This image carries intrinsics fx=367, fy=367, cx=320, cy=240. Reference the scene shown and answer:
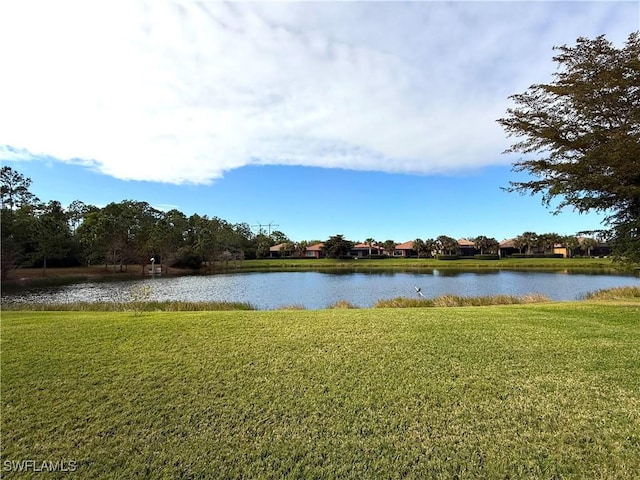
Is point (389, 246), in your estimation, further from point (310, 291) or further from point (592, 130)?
point (592, 130)

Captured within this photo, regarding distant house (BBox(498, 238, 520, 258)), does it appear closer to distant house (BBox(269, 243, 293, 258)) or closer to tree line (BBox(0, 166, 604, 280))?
tree line (BBox(0, 166, 604, 280))

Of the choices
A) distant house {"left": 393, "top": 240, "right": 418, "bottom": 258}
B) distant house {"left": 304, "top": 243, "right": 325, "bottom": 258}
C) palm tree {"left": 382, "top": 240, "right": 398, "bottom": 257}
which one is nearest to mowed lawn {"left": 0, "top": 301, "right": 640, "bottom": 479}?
distant house {"left": 304, "top": 243, "right": 325, "bottom": 258}

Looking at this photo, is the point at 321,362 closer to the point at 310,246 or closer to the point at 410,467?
the point at 410,467

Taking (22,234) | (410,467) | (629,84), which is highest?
(629,84)

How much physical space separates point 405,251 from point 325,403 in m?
78.6

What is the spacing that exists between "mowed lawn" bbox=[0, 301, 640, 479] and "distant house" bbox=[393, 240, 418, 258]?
74594mm

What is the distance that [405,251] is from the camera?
80.2 meters

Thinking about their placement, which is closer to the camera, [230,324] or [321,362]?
[321,362]

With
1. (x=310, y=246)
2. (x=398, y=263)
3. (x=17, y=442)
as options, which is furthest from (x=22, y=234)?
(x=310, y=246)

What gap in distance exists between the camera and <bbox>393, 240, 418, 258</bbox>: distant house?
79.8 m

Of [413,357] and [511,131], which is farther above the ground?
[511,131]

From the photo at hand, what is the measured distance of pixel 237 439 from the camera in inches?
128

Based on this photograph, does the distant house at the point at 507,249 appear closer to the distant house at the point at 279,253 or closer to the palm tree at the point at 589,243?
the palm tree at the point at 589,243

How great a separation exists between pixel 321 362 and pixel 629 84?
11.9 m
